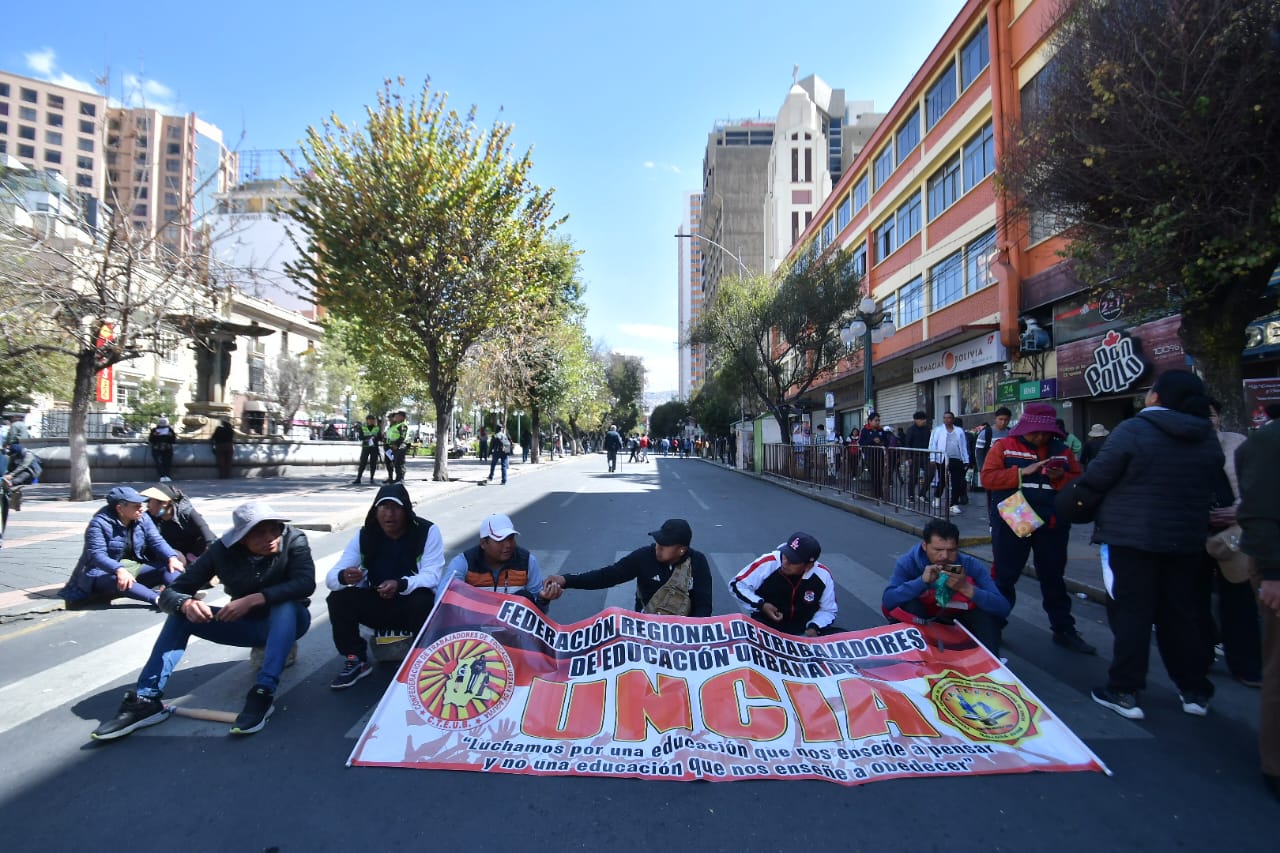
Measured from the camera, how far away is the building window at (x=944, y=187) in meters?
22.5

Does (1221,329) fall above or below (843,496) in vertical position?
above

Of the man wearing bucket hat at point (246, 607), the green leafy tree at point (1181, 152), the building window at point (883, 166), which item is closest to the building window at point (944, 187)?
the building window at point (883, 166)

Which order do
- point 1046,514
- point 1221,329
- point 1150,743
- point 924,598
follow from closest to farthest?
point 1150,743
point 924,598
point 1046,514
point 1221,329

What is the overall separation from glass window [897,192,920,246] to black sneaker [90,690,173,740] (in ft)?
87.3

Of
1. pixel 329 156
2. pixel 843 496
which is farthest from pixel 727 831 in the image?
pixel 329 156

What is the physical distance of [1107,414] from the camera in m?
15.9

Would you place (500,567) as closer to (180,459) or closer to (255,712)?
→ (255,712)

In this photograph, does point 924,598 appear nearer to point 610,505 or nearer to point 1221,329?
point 1221,329

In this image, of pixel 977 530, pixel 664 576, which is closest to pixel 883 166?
pixel 977 530

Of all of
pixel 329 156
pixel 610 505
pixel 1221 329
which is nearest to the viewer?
pixel 1221 329

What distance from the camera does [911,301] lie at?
2616cm

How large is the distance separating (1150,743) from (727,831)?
2360mm

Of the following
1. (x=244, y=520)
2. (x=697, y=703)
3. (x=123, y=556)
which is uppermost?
(x=244, y=520)

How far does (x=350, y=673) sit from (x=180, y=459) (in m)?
17.7
